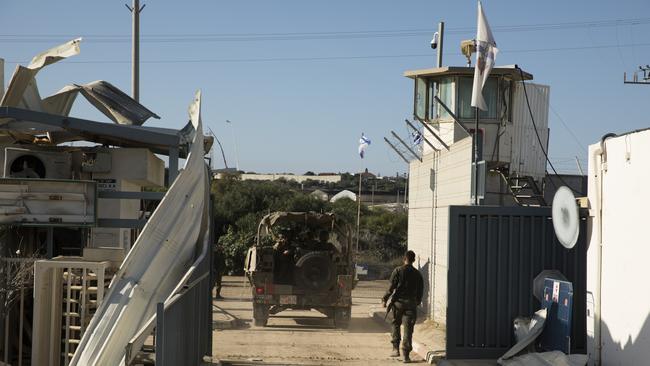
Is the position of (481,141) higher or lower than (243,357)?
higher

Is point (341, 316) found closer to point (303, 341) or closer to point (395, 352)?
point (303, 341)

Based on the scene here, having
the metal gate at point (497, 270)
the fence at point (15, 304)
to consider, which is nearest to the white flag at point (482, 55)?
the metal gate at point (497, 270)

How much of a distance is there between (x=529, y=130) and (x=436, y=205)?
16.4 feet

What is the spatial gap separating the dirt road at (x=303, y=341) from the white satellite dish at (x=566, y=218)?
12.0 feet

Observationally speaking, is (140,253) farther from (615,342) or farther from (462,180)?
(462,180)

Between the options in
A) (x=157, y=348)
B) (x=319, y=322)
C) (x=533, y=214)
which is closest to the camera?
(x=157, y=348)

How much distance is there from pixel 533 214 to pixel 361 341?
19.1 feet

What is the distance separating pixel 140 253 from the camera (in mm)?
9547

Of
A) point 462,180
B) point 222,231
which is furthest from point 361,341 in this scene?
point 222,231

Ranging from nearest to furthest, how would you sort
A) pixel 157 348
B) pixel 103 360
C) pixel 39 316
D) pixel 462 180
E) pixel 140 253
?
pixel 157 348
pixel 103 360
pixel 140 253
pixel 39 316
pixel 462 180

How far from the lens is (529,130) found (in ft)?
76.7

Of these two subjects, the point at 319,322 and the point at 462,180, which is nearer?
the point at 462,180

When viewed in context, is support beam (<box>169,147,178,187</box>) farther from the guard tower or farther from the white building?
the guard tower

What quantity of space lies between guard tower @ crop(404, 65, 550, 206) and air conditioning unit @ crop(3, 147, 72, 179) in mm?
10588
